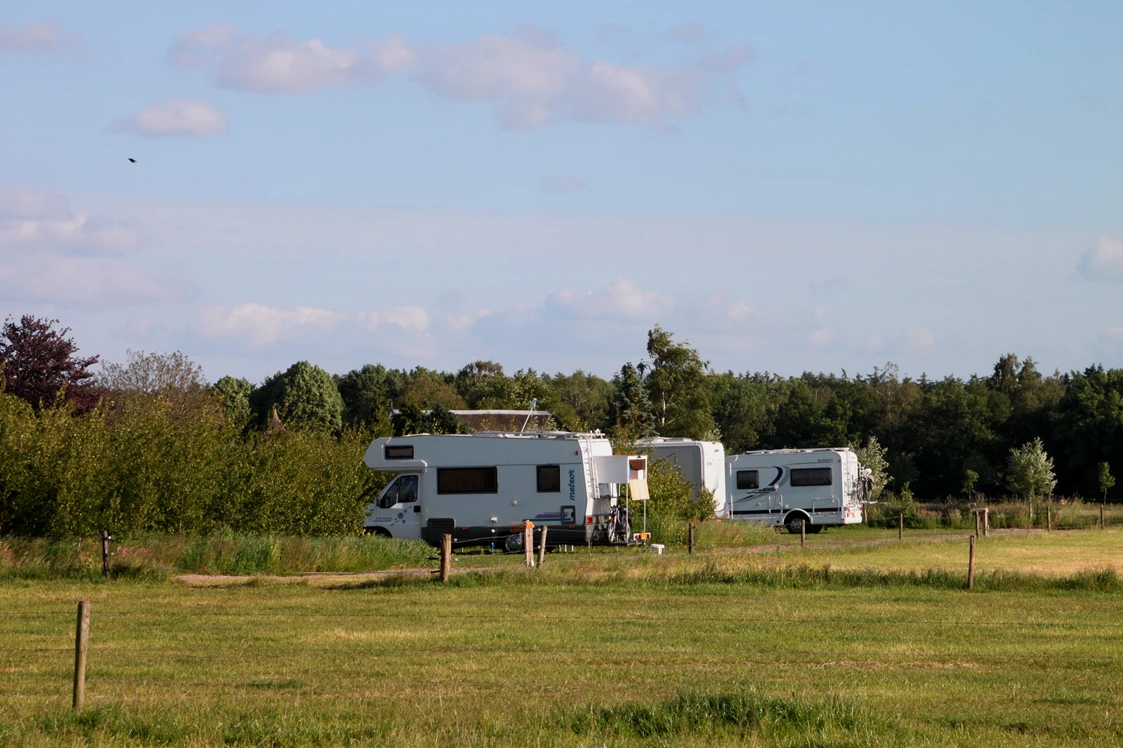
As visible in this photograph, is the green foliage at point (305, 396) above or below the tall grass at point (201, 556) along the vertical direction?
above

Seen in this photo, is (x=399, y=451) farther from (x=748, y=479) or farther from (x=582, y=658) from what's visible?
(x=582, y=658)

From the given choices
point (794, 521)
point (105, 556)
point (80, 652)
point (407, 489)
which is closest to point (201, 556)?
point (105, 556)

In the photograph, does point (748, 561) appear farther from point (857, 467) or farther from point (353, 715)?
point (857, 467)

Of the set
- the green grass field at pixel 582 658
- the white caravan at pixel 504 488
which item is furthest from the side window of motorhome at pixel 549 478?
the green grass field at pixel 582 658

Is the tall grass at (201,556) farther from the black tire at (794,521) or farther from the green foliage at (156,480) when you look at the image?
the black tire at (794,521)

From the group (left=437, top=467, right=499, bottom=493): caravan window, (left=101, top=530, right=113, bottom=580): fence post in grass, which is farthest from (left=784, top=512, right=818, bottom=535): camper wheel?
(left=101, top=530, right=113, bottom=580): fence post in grass

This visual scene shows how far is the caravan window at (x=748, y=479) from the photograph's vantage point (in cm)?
4284

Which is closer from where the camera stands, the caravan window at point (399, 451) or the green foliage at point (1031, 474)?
the caravan window at point (399, 451)

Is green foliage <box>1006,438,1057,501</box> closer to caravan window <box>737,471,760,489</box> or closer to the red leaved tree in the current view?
caravan window <box>737,471,760,489</box>

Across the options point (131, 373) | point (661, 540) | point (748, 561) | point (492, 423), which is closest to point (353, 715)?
point (748, 561)

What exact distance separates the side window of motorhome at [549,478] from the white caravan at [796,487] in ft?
44.9

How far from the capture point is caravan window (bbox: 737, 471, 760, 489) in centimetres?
4284

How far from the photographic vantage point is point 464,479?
3056 centimetres

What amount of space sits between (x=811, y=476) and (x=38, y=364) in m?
25.2
